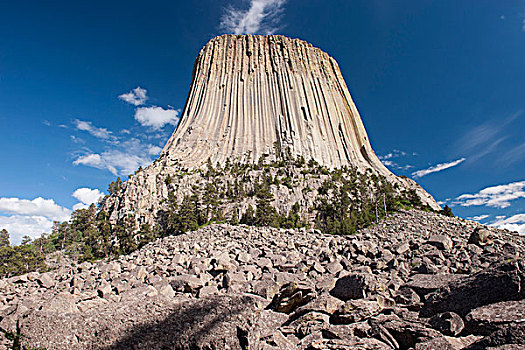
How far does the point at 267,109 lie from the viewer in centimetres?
6359

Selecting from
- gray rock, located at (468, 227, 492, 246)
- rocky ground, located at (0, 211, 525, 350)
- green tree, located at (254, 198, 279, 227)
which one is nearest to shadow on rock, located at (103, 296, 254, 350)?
rocky ground, located at (0, 211, 525, 350)

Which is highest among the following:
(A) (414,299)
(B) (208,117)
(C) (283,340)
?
(B) (208,117)

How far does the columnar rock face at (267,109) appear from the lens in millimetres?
58750

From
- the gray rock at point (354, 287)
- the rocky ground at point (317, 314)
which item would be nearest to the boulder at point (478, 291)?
the rocky ground at point (317, 314)

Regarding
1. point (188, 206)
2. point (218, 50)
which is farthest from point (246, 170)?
point (218, 50)

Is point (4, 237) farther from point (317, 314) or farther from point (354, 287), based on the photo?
point (354, 287)

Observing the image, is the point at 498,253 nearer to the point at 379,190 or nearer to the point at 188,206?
the point at 188,206

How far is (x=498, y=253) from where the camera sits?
8.29 m

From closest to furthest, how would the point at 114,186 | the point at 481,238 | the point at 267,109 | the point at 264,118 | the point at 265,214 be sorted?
the point at 481,238
the point at 265,214
the point at 114,186
the point at 264,118
the point at 267,109

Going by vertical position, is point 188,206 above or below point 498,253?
above

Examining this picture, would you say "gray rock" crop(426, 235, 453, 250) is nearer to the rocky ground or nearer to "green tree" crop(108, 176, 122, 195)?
the rocky ground

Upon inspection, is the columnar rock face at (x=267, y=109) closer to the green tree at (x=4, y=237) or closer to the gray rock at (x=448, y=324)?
the green tree at (x=4, y=237)

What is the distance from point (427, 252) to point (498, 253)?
73.8 inches

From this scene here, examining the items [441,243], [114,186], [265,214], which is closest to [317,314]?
[441,243]
